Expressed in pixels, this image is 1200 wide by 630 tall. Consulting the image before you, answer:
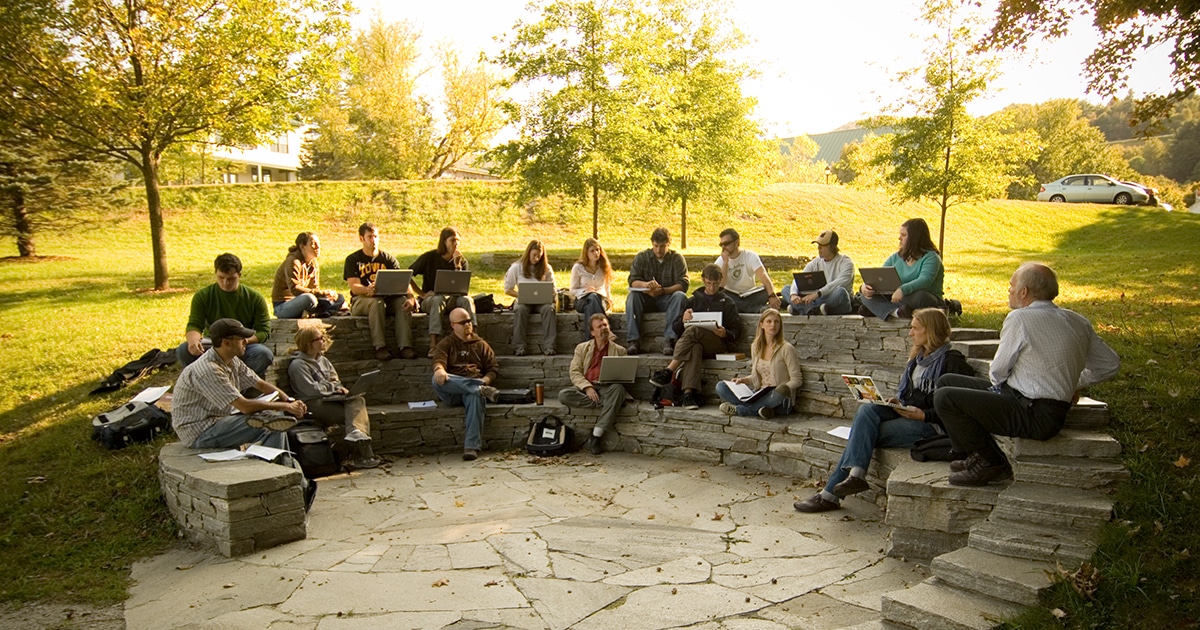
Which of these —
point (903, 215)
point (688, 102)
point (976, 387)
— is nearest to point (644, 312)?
point (976, 387)

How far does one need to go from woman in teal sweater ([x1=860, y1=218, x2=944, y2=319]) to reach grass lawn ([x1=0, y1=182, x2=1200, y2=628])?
5.10 ft

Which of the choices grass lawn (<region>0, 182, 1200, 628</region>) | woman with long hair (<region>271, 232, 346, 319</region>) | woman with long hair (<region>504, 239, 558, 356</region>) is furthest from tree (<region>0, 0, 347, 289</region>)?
woman with long hair (<region>504, 239, 558, 356</region>)

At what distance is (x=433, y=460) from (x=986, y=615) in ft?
18.9

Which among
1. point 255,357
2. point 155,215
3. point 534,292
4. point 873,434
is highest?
point 155,215

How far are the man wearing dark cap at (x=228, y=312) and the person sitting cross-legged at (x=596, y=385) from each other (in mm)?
3111

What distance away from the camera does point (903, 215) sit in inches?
1025

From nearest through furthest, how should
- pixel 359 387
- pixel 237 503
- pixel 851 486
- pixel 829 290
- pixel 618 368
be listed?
pixel 237 503, pixel 851 486, pixel 359 387, pixel 618 368, pixel 829 290

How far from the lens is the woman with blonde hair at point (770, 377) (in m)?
8.12

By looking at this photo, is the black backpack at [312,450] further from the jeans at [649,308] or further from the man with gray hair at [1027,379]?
the man with gray hair at [1027,379]

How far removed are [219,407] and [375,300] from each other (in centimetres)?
301

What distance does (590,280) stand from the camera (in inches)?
401

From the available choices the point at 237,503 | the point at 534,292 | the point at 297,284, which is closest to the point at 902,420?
the point at 534,292

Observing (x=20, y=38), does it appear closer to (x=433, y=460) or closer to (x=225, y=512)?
(x=433, y=460)

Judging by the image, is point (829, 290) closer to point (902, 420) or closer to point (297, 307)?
point (902, 420)
